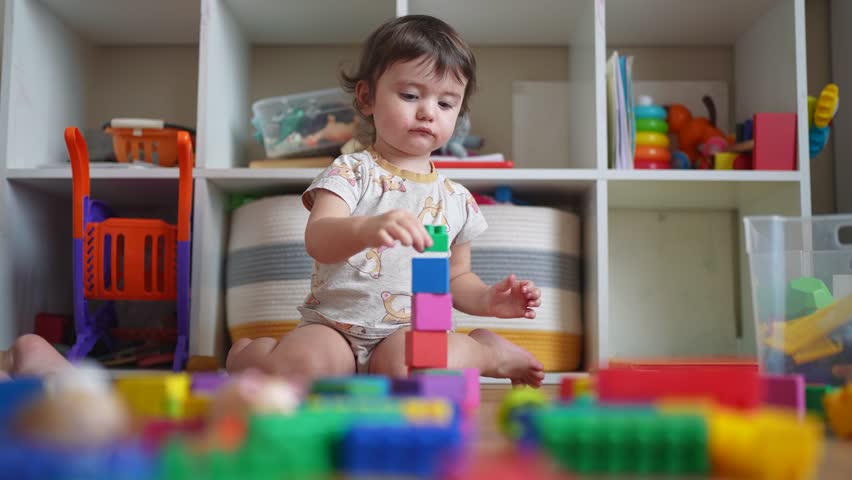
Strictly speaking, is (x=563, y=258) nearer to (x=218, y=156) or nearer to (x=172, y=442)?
(x=218, y=156)

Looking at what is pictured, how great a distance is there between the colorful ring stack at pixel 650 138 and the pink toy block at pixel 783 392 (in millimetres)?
1019

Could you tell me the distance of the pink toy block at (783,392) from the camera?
71 cm

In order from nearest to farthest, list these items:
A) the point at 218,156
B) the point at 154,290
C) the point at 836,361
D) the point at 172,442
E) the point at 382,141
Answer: the point at 172,442, the point at 836,361, the point at 382,141, the point at 154,290, the point at 218,156

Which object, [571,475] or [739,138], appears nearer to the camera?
[571,475]

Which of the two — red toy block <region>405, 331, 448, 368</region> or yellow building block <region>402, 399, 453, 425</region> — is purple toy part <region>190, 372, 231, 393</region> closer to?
yellow building block <region>402, 399, 453, 425</region>

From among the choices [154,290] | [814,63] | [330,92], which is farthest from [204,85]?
[814,63]

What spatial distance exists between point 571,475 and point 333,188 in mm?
845

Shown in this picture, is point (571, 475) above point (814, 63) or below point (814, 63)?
below

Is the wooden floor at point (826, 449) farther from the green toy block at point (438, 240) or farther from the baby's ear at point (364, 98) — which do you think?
the baby's ear at point (364, 98)

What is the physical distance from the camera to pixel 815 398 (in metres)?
0.79

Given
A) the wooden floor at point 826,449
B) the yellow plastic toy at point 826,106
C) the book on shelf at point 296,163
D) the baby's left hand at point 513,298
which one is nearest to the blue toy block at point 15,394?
the wooden floor at point 826,449

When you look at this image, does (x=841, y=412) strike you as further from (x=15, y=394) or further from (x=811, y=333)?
(x=15, y=394)

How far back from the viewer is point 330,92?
5.52ft

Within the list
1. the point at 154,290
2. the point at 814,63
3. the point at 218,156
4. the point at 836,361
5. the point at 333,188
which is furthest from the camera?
the point at 814,63
